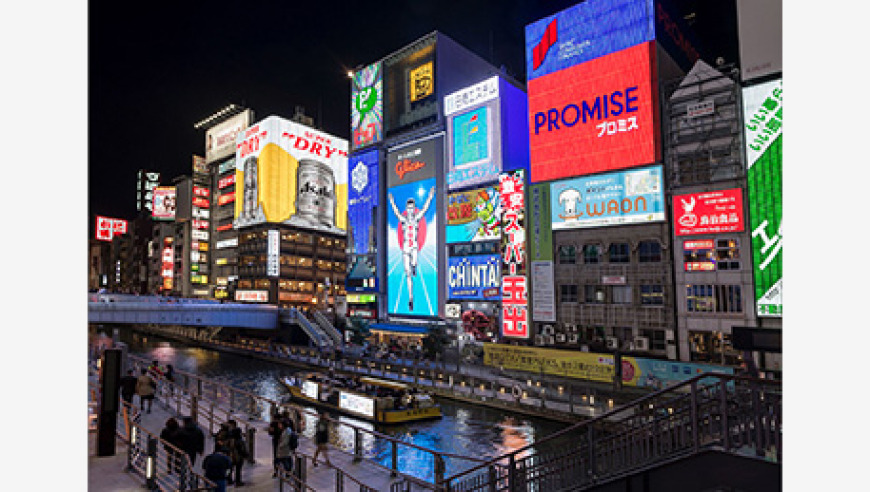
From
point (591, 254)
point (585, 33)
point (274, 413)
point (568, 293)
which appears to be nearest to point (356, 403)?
point (274, 413)

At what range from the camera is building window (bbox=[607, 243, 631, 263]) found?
29547mm

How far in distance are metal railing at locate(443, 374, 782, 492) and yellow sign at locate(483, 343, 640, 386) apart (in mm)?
20539

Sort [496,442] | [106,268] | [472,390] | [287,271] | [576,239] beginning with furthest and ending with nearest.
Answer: [106,268] → [287,271] → [576,239] → [472,390] → [496,442]

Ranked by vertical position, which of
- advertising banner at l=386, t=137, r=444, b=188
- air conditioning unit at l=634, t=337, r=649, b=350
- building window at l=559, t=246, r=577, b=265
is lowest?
air conditioning unit at l=634, t=337, r=649, b=350

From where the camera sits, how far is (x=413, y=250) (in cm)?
4938

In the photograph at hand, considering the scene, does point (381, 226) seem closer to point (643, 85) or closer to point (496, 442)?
point (643, 85)

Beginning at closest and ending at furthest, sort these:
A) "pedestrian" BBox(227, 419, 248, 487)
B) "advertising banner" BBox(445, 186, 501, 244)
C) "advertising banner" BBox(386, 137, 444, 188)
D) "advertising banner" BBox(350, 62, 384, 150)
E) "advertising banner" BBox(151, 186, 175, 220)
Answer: "pedestrian" BBox(227, 419, 248, 487), "advertising banner" BBox(445, 186, 501, 244), "advertising banner" BBox(386, 137, 444, 188), "advertising banner" BBox(350, 62, 384, 150), "advertising banner" BBox(151, 186, 175, 220)

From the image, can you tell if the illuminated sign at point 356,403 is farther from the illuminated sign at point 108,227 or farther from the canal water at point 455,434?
the illuminated sign at point 108,227

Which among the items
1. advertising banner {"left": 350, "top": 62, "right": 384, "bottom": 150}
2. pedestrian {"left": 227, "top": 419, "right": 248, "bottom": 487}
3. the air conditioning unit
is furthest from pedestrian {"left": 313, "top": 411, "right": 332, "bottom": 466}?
advertising banner {"left": 350, "top": 62, "right": 384, "bottom": 150}

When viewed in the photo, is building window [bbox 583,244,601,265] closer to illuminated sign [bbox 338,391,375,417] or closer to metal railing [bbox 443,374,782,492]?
illuminated sign [bbox 338,391,375,417]

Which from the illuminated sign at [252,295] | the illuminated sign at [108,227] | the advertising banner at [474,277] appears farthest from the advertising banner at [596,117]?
the illuminated sign at [108,227]

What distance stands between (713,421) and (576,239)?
26311mm
